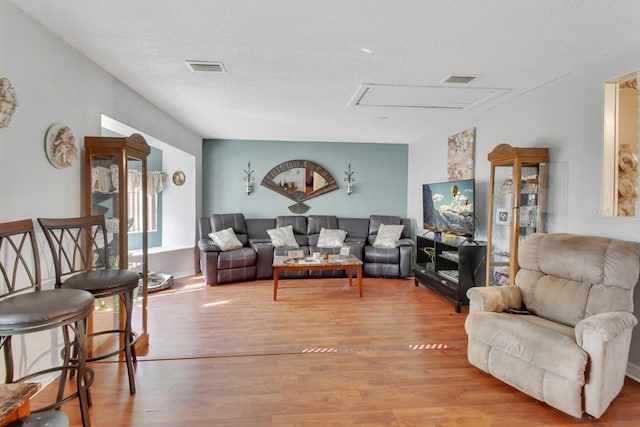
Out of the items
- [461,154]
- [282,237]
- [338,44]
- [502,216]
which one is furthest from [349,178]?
[338,44]

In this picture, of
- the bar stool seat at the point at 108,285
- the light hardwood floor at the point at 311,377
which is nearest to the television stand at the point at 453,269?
the light hardwood floor at the point at 311,377

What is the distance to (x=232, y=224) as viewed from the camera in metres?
5.88

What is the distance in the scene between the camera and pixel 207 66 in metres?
2.77

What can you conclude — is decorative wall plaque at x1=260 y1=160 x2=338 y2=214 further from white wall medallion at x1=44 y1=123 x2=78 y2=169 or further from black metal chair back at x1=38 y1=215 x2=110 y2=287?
white wall medallion at x1=44 y1=123 x2=78 y2=169

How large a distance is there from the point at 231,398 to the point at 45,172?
6.31ft

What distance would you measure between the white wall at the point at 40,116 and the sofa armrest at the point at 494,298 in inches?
119

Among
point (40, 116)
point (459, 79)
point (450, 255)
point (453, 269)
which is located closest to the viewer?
point (40, 116)

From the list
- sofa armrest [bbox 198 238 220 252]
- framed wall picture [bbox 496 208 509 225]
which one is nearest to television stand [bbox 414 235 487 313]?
framed wall picture [bbox 496 208 509 225]

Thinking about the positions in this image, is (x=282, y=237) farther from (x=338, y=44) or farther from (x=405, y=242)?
(x=338, y=44)

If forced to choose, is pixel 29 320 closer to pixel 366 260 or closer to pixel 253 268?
pixel 253 268

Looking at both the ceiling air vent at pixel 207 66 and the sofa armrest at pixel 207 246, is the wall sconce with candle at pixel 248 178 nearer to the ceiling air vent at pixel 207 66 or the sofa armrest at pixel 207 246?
the sofa armrest at pixel 207 246

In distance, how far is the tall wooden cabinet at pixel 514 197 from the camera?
3045mm

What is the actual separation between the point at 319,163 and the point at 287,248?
1.85 metres

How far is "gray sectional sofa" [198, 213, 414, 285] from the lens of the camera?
16.7 feet
